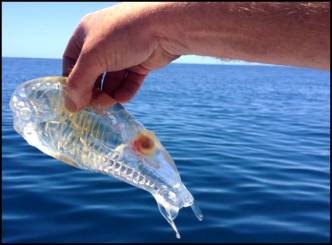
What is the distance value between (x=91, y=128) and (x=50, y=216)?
14.0 feet

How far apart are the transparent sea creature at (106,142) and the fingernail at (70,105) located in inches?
2.0

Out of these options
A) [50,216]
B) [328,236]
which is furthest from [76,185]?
[328,236]

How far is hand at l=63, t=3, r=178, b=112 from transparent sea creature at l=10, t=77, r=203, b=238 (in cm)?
11

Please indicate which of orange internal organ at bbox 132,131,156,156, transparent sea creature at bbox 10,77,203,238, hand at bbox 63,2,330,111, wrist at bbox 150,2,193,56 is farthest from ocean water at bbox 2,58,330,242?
wrist at bbox 150,2,193,56

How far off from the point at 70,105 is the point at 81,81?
26 centimetres

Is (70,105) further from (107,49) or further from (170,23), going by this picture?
(170,23)

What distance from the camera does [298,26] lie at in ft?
5.69

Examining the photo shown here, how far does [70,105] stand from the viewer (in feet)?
8.00

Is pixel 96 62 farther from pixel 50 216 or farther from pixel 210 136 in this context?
pixel 210 136

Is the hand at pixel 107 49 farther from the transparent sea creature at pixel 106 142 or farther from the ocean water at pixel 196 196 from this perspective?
the ocean water at pixel 196 196

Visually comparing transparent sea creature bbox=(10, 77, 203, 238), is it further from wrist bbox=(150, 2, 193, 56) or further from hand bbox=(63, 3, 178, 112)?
wrist bbox=(150, 2, 193, 56)

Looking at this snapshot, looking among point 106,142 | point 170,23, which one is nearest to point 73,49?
point 106,142

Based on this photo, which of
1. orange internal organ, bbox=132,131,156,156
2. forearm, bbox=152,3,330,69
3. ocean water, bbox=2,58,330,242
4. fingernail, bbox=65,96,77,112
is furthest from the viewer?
ocean water, bbox=2,58,330,242

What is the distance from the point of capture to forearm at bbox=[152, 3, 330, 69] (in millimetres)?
1722
